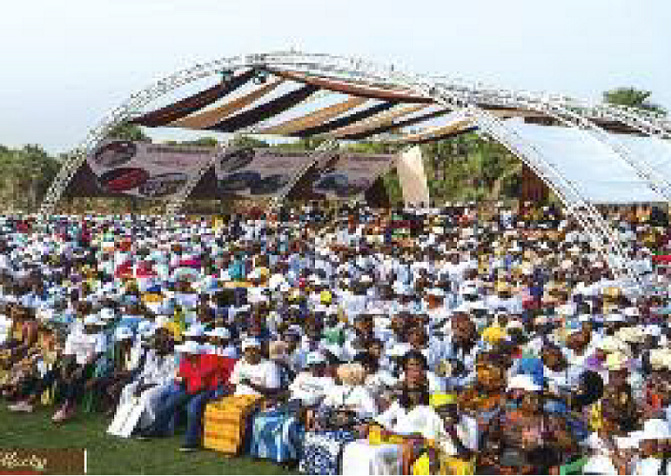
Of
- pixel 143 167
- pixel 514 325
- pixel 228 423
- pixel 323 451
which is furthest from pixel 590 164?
pixel 143 167

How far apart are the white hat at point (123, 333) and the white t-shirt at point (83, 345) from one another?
230 mm

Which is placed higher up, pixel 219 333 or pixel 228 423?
pixel 219 333

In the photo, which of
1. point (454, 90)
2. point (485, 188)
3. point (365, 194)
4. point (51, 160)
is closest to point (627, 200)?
point (454, 90)

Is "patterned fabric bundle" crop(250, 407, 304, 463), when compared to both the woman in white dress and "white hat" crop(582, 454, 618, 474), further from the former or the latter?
"white hat" crop(582, 454, 618, 474)

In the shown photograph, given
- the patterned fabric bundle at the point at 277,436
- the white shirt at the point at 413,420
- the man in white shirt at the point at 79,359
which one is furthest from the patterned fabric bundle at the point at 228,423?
the man in white shirt at the point at 79,359

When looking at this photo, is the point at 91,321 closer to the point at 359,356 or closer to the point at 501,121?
the point at 359,356

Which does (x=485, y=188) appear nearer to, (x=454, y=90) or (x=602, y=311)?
(x=454, y=90)

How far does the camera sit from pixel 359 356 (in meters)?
9.64

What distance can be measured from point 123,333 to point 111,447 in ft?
7.52

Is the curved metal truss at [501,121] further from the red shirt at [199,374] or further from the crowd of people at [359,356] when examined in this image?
the red shirt at [199,374]

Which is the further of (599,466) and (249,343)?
(249,343)

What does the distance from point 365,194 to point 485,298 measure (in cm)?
2232

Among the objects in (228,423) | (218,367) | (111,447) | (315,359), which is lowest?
(111,447)

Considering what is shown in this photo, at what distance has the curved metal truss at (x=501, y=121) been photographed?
54.8 feet
